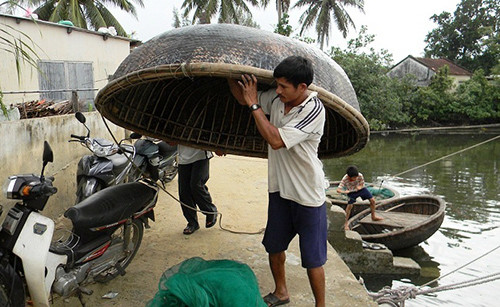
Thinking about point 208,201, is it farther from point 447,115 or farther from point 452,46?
point 452,46

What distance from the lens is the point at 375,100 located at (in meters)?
24.6

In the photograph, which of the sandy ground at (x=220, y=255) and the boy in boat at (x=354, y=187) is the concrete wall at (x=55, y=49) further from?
the boy in boat at (x=354, y=187)

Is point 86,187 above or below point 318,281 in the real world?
above

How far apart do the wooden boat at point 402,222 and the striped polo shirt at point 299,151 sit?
5.15m

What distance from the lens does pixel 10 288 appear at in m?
2.31

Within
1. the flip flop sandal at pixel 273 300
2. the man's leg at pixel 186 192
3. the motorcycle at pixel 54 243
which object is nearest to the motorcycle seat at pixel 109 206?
the motorcycle at pixel 54 243

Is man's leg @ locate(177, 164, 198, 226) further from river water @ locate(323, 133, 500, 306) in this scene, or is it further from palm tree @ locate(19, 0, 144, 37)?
palm tree @ locate(19, 0, 144, 37)

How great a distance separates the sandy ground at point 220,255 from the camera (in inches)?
118

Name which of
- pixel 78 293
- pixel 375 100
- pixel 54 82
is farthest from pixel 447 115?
pixel 78 293

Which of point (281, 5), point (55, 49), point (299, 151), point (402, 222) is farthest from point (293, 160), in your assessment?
point (281, 5)

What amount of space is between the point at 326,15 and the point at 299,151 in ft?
88.7

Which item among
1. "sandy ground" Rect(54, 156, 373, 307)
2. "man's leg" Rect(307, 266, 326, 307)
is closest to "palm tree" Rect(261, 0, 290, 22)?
"sandy ground" Rect(54, 156, 373, 307)

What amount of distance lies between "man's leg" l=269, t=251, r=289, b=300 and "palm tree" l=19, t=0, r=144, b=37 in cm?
1484

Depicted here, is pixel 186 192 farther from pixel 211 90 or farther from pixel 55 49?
pixel 55 49
